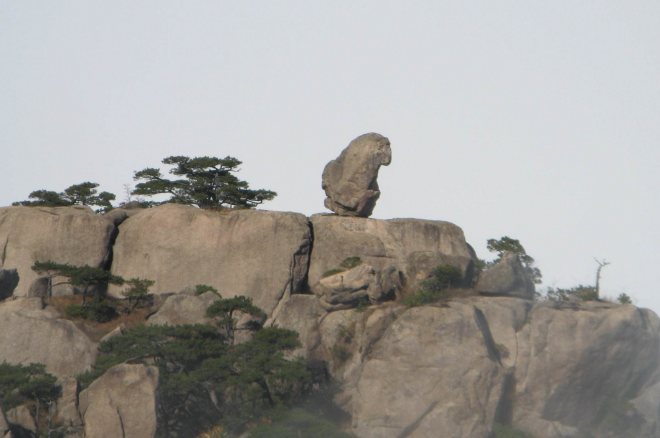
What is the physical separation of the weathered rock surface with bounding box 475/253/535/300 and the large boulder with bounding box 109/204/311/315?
25.5ft

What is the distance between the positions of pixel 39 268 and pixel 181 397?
9322 millimetres

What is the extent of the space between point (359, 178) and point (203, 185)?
9.89 meters

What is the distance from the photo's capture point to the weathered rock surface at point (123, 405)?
94.4 ft

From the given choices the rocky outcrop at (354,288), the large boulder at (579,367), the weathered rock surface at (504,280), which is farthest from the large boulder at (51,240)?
the large boulder at (579,367)

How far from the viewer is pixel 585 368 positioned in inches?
1389

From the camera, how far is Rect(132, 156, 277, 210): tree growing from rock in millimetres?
47125

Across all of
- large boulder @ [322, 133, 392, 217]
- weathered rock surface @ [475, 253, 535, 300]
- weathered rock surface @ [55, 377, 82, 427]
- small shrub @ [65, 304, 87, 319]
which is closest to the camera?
weathered rock surface @ [55, 377, 82, 427]

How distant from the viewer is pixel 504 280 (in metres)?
37.1

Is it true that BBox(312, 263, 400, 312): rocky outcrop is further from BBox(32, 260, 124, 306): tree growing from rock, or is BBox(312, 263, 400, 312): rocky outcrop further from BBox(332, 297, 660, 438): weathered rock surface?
BBox(32, 260, 124, 306): tree growing from rock

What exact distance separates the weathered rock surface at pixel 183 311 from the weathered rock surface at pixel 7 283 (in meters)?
5.94

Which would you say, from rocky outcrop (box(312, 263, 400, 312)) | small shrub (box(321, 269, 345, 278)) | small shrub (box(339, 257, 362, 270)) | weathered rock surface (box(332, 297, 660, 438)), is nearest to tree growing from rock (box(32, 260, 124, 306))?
small shrub (box(321, 269, 345, 278))

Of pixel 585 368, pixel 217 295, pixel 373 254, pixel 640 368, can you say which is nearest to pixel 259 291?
pixel 217 295

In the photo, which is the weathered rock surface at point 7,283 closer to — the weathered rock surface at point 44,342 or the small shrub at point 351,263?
the weathered rock surface at point 44,342

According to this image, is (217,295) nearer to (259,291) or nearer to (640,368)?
(259,291)
